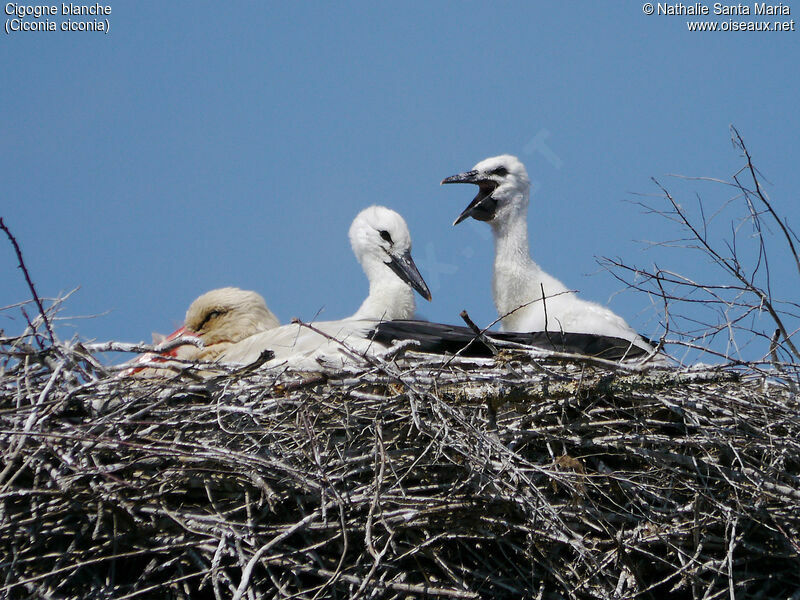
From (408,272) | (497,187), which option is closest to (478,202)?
(497,187)

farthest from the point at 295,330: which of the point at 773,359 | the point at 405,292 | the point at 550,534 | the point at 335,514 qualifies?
the point at 773,359

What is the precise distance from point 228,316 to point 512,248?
1663 millimetres

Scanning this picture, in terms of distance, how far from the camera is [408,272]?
595 centimetres

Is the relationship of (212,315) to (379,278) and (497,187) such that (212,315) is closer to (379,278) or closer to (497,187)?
(379,278)

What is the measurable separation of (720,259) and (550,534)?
1251 mm

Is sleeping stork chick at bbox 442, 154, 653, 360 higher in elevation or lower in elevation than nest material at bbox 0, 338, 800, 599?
higher

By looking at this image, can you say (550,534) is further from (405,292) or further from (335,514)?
(405,292)

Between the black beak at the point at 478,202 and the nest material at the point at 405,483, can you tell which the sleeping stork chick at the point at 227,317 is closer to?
the black beak at the point at 478,202

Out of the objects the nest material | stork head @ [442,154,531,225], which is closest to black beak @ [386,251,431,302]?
stork head @ [442,154,531,225]

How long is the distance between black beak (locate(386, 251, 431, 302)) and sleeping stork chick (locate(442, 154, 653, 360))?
1.26 feet

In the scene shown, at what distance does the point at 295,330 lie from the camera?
486 centimetres

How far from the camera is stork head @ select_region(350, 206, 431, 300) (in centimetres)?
596

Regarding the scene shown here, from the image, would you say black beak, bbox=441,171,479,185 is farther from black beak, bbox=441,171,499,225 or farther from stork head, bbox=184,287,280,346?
stork head, bbox=184,287,280,346

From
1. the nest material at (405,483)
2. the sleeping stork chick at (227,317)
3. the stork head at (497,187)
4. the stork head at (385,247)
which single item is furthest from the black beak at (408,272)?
the nest material at (405,483)
